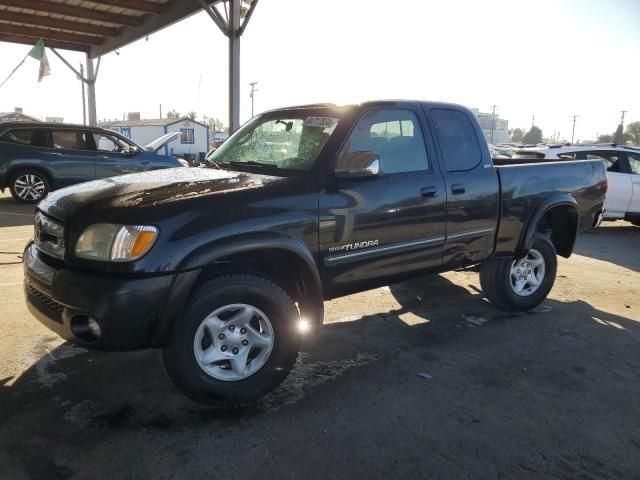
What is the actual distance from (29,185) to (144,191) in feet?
29.2

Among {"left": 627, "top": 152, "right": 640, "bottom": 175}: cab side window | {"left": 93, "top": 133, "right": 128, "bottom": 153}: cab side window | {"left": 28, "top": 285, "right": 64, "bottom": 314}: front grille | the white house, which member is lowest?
{"left": 28, "top": 285, "right": 64, "bottom": 314}: front grille

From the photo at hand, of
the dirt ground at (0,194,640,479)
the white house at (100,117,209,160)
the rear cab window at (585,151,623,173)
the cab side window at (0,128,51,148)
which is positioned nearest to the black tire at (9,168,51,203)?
the cab side window at (0,128,51,148)

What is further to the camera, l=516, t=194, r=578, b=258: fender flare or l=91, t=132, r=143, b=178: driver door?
l=91, t=132, r=143, b=178: driver door

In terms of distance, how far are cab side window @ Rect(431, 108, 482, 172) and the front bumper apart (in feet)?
7.64

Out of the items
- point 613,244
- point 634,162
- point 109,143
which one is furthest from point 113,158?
point 634,162

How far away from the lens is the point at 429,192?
3.86 metres

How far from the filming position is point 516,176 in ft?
14.7

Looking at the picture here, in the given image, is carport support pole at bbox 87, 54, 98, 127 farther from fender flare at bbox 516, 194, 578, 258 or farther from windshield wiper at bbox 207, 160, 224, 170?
fender flare at bbox 516, 194, 578, 258

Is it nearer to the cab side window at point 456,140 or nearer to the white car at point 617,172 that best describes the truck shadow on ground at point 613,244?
the white car at point 617,172

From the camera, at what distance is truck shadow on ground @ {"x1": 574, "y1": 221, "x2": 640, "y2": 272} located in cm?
757

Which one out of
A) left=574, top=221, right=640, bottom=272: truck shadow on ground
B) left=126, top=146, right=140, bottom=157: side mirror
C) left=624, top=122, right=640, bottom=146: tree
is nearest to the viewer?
left=574, top=221, right=640, bottom=272: truck shadow on ground

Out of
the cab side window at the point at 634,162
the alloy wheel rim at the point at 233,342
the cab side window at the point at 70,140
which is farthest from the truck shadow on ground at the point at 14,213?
the cab side window at the point at 634,162

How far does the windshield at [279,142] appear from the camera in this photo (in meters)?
3.56

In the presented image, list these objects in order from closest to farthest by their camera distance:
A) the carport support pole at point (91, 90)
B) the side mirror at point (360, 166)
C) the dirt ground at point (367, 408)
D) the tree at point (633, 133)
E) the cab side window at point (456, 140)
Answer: the dirt ground at point (367, 408) < the side mirror at point (360, 166) < the cab side window at point (456, 140) < the carport support pole at point (91, 90) < the tree at point (633, 133)
